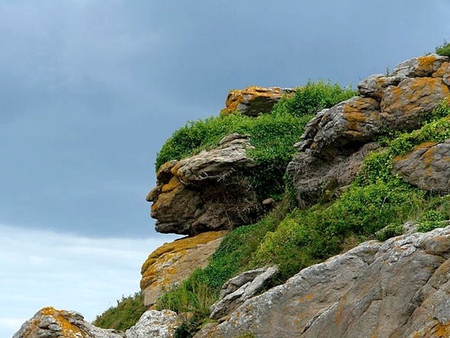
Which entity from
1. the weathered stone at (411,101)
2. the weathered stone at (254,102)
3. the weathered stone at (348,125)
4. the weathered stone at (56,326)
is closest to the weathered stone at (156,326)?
the weathered stone at (56,326)

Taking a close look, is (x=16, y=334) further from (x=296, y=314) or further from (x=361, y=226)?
(x=361, y=226)

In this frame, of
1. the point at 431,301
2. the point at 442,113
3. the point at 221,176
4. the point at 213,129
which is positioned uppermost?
the point at 213,129

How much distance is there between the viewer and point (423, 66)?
67.6 ft

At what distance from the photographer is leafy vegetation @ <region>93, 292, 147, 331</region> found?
1063 inches

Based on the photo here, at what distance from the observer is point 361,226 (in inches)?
639

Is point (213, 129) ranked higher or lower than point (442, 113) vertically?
higher

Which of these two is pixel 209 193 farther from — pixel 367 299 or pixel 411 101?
pixel 367 299

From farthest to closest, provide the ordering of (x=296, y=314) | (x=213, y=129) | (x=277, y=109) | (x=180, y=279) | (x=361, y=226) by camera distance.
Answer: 1. (x=277, y=109)
2. (x=213, y=129)
3. (x=180, y=279)
4. (x=361, y=226)
5. (x=296, y=314)

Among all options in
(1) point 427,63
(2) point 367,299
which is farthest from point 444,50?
(2) point 367,299

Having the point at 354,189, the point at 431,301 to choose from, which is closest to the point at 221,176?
the point at 354,189

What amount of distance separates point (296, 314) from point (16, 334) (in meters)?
7.90

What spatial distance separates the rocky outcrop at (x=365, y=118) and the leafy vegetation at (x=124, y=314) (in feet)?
31.1

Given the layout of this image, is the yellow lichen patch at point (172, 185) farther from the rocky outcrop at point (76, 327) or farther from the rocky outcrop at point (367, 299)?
the rocky outcrop at point (367, 299)

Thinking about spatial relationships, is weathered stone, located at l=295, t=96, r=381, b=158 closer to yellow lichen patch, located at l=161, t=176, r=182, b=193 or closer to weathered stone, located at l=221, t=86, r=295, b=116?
yellow lichen patch, located at l=161, t=176, r=182, b=193
